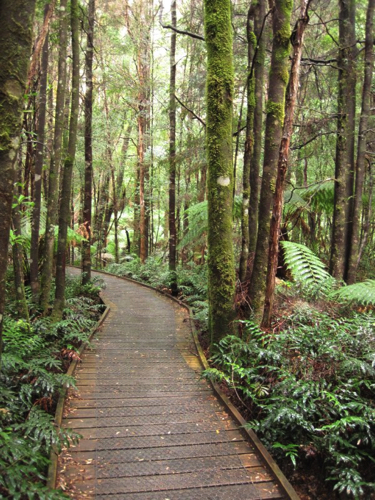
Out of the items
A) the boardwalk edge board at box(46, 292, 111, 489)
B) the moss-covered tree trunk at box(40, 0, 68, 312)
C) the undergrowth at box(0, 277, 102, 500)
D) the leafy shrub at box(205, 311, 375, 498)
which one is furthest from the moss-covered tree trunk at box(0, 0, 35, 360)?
the moss-covered tree trunk at box(40, 0, 68, 312)

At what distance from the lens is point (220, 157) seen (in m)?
6.05

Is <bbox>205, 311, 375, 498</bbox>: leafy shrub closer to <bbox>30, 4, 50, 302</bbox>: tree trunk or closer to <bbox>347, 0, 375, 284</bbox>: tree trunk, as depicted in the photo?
<bbox>347, 0, 375, 284</bbox>: tree trunk

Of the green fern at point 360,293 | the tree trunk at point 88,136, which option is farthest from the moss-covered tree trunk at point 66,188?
the green fern at point 360,293

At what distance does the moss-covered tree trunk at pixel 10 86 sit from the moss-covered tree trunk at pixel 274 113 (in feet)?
14.0

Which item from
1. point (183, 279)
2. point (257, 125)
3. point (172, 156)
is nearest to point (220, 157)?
point (257, 125)

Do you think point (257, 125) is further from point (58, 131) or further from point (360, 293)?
point (58, 131)

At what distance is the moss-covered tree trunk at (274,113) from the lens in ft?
19.3

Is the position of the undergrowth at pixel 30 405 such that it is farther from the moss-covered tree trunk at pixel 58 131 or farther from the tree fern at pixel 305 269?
the tree fern at pixel 305 269

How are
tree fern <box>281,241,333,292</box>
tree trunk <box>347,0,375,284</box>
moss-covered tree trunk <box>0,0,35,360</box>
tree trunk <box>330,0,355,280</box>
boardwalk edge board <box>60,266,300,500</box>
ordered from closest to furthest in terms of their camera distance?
moss-covered tree trunk <box>0,0,35,360</box> → boardwalk edge board <box>60,266,300,500</box> → tree fern <box>281,241,333,292</box> → tree trunk <box>347,0,375,284</box> → tree trunk <box>330,0,355,280</box>

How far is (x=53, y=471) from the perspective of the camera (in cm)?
333

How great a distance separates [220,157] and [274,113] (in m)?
1.10

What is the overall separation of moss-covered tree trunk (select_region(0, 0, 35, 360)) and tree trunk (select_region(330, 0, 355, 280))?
24.0 ft

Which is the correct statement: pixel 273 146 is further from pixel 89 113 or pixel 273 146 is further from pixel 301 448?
pixel 89 113

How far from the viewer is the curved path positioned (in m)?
3.41
